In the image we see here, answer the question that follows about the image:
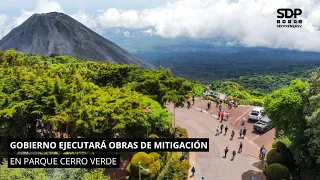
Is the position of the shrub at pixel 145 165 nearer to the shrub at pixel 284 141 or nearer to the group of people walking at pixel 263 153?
the group of people walking at pixel 263 153

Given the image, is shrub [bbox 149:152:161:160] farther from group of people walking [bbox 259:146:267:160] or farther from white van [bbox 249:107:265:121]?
white van [bbox 249:107:265:121]

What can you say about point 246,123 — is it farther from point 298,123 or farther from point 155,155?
point 155,155

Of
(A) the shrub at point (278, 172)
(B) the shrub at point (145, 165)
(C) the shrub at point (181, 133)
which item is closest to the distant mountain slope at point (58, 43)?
(C) the shrub at point (181, 133)

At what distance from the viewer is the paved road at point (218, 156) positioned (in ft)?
98.5

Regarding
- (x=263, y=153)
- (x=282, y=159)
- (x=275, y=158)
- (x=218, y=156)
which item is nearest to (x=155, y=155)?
(x=218, y=156)

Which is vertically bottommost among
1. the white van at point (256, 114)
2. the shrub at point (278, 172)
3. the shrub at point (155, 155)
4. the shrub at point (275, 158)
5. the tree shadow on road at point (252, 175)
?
the tree shadow on road at point (252, 175)

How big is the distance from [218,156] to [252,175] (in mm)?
4204

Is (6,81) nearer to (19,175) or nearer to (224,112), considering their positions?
(19,175)

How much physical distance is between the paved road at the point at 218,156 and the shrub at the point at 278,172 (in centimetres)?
188

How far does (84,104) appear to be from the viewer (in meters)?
31.0

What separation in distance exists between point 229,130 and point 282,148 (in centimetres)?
994

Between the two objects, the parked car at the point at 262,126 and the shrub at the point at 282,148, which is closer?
the shrub at the point at 282,148

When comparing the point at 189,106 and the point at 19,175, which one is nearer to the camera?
the point at 19,175

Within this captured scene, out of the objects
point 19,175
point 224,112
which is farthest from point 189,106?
point 19,175
